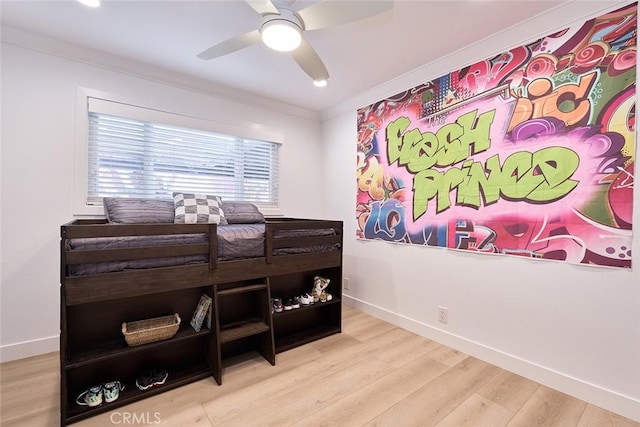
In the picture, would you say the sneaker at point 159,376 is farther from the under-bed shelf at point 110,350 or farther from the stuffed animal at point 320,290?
the stuffed animal at point 320,290

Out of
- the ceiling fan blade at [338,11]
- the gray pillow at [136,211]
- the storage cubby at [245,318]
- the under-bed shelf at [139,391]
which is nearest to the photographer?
the ceiling fan blade at [338,11]

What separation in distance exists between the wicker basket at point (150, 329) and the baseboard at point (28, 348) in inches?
41.9

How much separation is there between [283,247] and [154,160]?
156 cm

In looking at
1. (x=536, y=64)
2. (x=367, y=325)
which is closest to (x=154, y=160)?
(x=367, y=325)

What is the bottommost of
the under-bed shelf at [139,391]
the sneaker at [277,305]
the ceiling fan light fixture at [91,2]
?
the under-bed shelf at [139,391]

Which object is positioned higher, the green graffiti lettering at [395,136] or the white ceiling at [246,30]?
the white ceiling at [246,30]

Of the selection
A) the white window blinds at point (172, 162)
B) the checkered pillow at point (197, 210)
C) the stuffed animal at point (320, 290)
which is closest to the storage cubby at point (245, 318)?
the stuffed animal at point (320, 290)

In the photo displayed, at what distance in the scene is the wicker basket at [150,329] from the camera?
65.2 inches

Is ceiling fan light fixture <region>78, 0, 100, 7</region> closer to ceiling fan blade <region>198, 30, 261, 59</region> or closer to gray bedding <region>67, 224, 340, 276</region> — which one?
ceiling fan blade <region>198, 30, 261, 59</region>

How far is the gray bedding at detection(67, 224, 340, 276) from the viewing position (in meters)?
1.54

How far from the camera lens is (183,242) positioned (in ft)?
5.92

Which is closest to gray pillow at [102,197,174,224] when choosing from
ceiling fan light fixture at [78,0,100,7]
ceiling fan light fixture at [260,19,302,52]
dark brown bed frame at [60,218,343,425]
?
dark brown bed frame at [60,218,343,425]

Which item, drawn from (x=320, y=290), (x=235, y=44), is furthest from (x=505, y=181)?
(x=235, y=44)

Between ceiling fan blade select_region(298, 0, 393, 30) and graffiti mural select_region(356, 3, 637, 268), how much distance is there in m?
1.24
